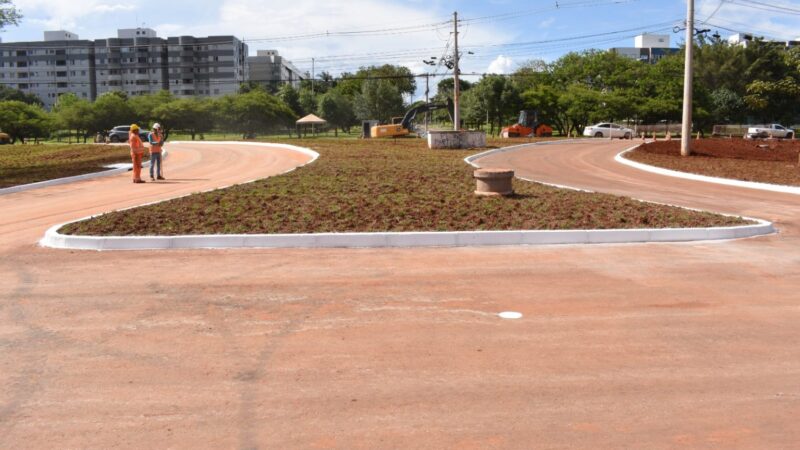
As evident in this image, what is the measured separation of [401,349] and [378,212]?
6.72 m

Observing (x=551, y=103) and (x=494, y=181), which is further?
(x=551, y=103)

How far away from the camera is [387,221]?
11.3 m

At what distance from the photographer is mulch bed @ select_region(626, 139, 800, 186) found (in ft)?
69.7

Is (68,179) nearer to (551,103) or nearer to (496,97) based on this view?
(496,97)

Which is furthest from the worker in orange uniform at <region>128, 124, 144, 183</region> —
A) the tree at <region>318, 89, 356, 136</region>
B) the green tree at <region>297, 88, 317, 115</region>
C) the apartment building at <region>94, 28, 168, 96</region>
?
the apartment building at <region>94, 28, 168, 96</region>

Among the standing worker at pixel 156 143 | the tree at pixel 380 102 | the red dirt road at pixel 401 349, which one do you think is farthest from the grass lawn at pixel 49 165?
the tree at pixel 380 102

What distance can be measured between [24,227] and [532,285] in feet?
31.9

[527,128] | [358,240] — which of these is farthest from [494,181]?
[527,128]

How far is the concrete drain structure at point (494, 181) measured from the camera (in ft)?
46.5

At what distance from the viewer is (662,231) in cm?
1073

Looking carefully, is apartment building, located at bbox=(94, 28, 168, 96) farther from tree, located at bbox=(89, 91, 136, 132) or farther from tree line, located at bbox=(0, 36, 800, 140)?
tree, located at bbox=(89, 91, 136, 132)

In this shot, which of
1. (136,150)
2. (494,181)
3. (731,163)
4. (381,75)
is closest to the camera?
(494,181)

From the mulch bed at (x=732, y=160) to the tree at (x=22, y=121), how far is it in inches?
2227

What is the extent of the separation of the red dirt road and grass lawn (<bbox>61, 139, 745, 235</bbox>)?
4.00 feet
